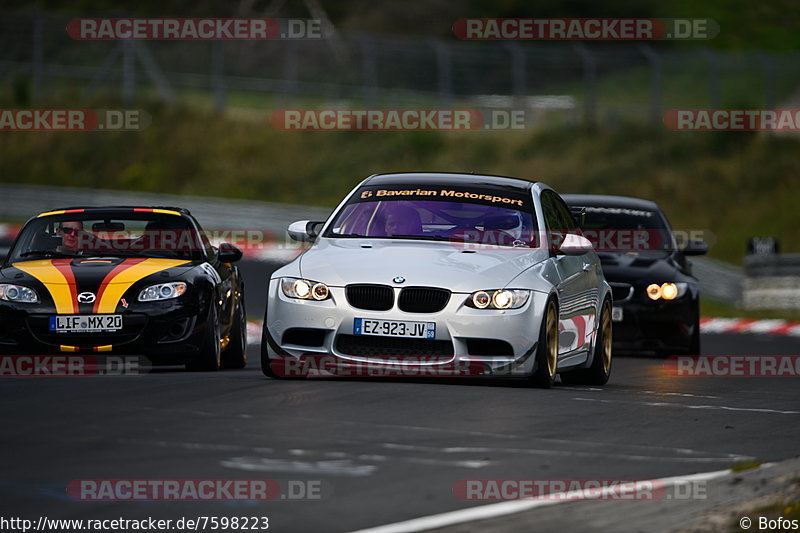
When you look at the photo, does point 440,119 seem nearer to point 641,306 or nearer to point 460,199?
point 641,306

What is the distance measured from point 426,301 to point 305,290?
80cm

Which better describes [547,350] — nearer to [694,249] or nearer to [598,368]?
[598,368]

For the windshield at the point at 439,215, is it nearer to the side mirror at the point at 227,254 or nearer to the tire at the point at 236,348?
the side mirror at the point at 227,254

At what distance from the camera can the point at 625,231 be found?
1672cm

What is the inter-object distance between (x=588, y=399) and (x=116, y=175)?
126 ft

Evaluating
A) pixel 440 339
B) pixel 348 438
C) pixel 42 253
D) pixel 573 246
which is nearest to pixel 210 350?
pixel 42 253

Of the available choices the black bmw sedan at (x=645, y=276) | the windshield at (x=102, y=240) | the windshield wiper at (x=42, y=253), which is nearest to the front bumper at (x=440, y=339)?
the windshield at (x=102, y=240)

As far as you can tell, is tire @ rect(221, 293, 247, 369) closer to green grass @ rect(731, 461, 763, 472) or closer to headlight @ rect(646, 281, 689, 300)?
headlight @ rect(646, 281, 689, 300)

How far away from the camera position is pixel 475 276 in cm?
1034

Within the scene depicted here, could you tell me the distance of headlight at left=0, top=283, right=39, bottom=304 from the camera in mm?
11430

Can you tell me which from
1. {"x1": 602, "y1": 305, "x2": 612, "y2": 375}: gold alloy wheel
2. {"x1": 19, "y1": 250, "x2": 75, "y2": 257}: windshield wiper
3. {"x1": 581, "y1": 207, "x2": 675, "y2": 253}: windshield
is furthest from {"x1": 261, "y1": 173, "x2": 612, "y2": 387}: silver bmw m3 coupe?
{"x1": 581, "y1": 207, "x2": 675, "y2": 253}: windshield

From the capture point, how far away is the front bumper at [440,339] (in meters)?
10.2

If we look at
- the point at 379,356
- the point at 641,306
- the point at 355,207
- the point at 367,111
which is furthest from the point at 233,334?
the point at 367,111

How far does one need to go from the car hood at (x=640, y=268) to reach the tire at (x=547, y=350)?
5.36m
